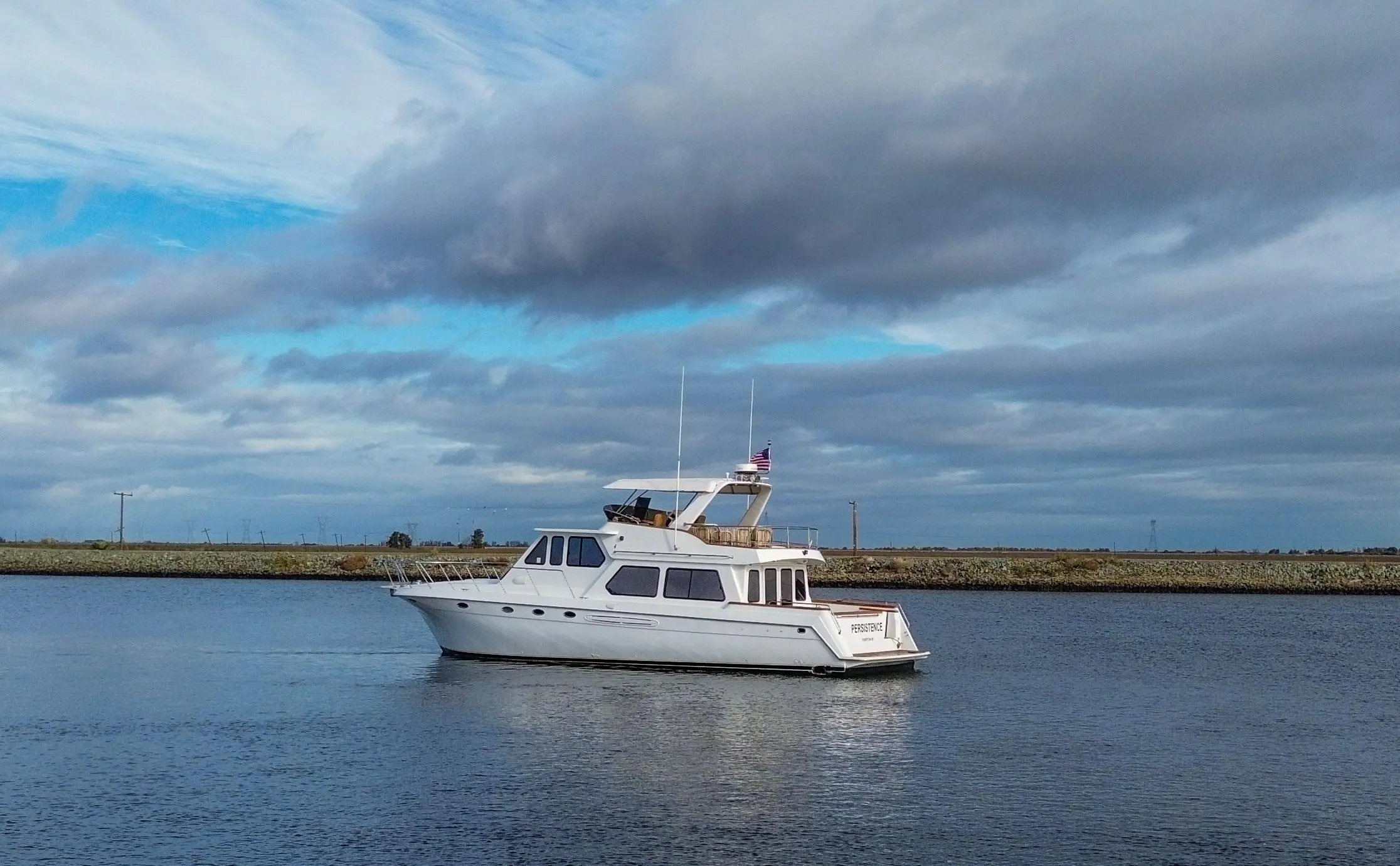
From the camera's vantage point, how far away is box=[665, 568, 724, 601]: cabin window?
3061 centimetres

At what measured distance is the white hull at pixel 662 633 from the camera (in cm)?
3025

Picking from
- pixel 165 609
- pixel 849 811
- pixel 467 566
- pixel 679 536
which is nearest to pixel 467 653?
pixel 467 566

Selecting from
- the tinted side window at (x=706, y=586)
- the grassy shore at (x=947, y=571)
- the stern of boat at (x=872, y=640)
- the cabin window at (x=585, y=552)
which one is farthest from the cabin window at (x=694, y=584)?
the grassy shore at (x=947, y=571)

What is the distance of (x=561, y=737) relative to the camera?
76.0 ft

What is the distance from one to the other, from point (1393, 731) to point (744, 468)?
15.1m

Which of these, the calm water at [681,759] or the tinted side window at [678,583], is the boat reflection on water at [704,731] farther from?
the tinted side window at [678,583]

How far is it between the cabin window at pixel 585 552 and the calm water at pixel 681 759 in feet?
8.33

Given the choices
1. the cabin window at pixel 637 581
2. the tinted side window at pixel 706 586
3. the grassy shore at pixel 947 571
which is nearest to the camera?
the tinted side window at pixel 706 586

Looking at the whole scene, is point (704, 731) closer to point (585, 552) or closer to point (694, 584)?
point (694, 584)

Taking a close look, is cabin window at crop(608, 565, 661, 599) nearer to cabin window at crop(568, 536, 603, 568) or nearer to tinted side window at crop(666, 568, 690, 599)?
tinted side window at crop(666, 568, 690, 599)

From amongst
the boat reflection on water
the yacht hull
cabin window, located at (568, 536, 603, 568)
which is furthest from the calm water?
cabin window, located at (568, 536, 603, 568)

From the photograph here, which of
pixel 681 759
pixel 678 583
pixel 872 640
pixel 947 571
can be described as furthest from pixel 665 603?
pixel 947 571

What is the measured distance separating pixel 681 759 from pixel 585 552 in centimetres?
1051

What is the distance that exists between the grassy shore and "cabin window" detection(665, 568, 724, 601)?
144 feet
